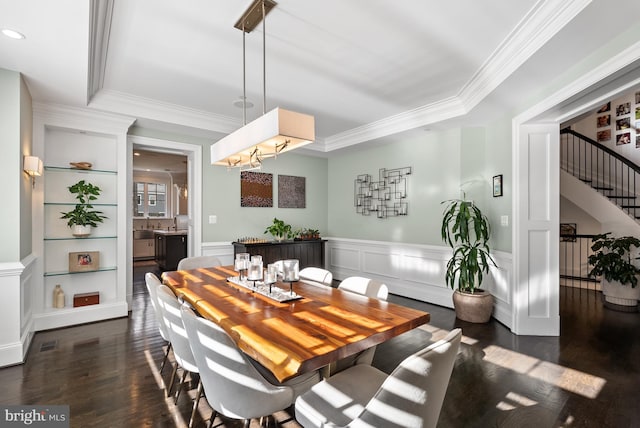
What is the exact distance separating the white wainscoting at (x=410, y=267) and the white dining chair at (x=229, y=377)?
3.23 meters

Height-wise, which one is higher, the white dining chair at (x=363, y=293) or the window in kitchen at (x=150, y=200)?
the window in kitchen at (x=150, y=200)

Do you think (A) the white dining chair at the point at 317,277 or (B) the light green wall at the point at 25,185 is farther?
(B) the light green wall at the point at 25,185

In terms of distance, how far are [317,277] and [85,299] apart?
10.0 feet

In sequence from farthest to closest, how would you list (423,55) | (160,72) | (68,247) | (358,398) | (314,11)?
(68,247) → (160,72) → (423,55) → (314,11) → (358,398)

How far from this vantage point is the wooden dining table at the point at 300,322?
1.29m

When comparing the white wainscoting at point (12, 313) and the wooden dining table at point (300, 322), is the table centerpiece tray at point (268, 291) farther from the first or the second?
the white wainscoting at point (12, 313)

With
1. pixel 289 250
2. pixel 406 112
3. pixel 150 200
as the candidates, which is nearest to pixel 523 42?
pixel 406 112

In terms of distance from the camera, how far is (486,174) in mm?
4137

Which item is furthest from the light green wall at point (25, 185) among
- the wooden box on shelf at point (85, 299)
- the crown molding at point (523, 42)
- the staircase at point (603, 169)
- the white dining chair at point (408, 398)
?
the staircase at point (603, 169)

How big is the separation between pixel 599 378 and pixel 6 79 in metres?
5.52

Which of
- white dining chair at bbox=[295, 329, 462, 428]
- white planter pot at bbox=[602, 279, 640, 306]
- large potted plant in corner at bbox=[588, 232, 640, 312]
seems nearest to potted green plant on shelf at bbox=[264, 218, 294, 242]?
white dining chair at bbox=[295, 329, 462, 428]

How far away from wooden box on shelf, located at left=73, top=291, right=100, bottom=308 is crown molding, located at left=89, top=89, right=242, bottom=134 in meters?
2.26

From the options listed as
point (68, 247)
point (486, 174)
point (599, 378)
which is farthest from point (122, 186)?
point (599, 378)

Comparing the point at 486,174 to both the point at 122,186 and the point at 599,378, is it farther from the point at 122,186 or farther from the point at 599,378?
the point at 122,186
